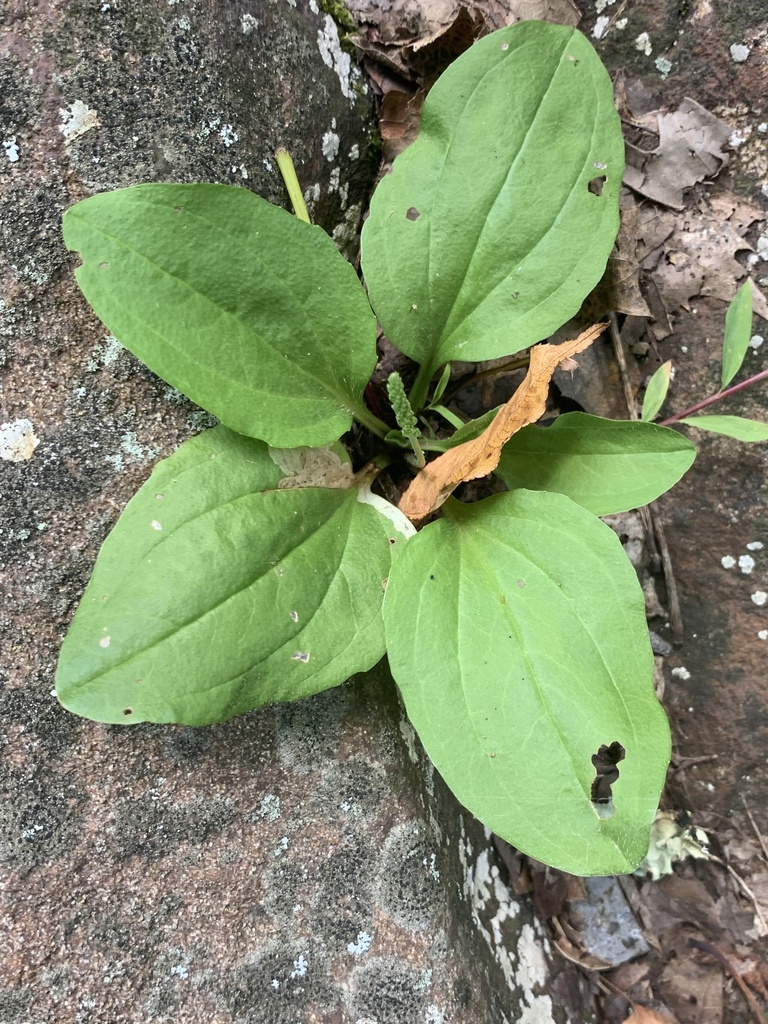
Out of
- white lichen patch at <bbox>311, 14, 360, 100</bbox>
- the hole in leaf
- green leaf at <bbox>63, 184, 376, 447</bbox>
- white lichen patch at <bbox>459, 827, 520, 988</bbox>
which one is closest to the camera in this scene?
green leaf at <bbox>63, 184, 376, 447</bbox>

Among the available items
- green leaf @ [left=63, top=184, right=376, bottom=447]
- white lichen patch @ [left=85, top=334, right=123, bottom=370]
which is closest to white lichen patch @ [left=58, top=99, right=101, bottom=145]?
green leaf @ [left=63, top=184, right=376, bottom=447]

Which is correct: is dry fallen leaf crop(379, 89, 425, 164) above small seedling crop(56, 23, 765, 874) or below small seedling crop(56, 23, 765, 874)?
above

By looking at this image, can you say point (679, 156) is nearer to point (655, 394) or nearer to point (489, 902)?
point (655, 394)

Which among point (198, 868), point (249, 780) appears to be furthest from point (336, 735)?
point (198, 868)

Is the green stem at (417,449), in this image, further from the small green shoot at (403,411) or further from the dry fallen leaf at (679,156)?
the dry fallen leaf at (679,156)

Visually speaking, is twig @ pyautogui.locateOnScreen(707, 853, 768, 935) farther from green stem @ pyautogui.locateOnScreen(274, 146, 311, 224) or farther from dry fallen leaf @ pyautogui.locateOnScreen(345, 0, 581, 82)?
dry fallen leaf @ pyautogui.locateOnScreen(345, 0, 581, 82)

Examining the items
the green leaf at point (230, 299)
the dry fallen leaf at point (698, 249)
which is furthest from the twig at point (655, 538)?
the green leaf at point (230, 299)

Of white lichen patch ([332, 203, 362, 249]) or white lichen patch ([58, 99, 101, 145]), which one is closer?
white lichen patch ([58, 99, 101, 145])

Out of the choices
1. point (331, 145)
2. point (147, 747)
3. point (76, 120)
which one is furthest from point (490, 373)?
point (147, 747)
